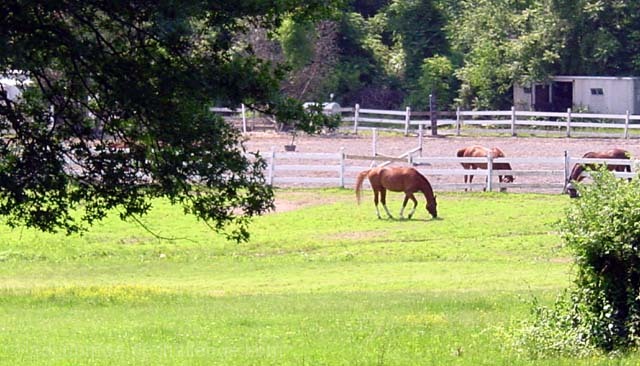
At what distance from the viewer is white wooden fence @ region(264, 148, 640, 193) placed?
34.1m

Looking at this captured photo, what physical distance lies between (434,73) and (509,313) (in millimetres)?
45037

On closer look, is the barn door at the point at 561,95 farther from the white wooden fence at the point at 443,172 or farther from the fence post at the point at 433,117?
the white wooden fence at the point at 443,172

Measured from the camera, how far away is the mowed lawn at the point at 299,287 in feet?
41.9

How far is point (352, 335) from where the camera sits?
13.7 metres

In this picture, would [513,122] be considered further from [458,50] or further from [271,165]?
[271,165]

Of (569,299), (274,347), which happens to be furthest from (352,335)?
(569,299)

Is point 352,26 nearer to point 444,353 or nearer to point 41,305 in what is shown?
point 41,305

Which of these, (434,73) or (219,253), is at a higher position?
(434,73)

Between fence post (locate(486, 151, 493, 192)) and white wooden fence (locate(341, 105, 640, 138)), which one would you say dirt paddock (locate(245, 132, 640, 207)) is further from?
fence post (locate(486, 151, 493, 192))

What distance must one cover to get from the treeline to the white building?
0.92m

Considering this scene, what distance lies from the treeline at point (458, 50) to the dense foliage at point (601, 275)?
3805 centimetres

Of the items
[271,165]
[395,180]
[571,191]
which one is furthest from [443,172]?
[271,165]

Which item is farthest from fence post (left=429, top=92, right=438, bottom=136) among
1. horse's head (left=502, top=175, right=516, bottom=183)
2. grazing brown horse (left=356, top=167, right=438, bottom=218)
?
grazing brown horse (left=356, top=167, right=438, bottom=218)

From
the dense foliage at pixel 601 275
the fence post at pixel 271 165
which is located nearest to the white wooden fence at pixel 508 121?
the fence post at pixel 271 165
